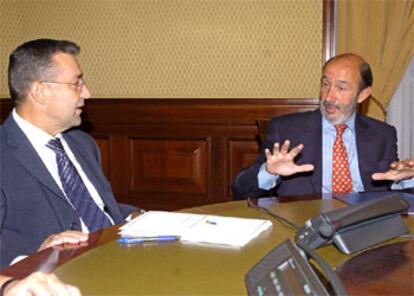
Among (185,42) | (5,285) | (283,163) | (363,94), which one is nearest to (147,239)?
(5,285)

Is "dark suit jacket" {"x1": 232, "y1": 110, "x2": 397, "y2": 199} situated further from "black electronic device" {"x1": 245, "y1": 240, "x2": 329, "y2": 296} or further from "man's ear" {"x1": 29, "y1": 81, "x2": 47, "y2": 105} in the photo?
"black electronic device" {"x1": 245, "y1": 240, "x2": 329, "y2": 296}

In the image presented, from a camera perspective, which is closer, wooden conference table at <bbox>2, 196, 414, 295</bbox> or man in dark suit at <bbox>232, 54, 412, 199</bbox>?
wooden conference table at <bbox>2, 196, 414, 295</bbox>

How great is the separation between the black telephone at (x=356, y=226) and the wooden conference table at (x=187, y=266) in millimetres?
37

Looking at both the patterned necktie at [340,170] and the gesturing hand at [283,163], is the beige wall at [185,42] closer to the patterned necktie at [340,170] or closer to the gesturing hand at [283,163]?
the patterned necktie at [340,170]

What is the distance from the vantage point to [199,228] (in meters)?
1.63

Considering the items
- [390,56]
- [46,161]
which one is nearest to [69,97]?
[46,161]

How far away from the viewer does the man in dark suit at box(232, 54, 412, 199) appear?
8.42 feet

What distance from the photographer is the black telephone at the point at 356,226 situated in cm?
127

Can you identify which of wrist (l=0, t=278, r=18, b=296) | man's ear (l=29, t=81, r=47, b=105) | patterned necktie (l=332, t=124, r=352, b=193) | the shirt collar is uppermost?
man's ear (l=29, t=81, r=47, b=105)

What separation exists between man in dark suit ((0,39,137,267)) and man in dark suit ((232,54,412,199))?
2.00ft

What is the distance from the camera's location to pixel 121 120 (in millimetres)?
4668

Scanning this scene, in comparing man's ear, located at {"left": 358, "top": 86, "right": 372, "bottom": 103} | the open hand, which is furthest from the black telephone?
man's ear, located at {"left": 358, "top": 86, "right": 372, "bottom": 103}

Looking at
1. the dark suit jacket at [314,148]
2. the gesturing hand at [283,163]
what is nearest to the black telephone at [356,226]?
the gesturing hand at [283,163]

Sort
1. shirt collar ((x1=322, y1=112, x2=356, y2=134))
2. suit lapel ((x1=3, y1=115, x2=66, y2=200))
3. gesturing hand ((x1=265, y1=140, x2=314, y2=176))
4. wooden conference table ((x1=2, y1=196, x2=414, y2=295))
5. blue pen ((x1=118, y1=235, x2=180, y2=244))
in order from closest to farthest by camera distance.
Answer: wooden conference table ((x1=2, y1=196, x2=414, y2=295)) → blue pen ((x1=118, y1=235, x2=180, y2=244)) → suit lapel ((x1=3, y1=115, x2=66, y2=200)) → gesturing hand ((x1=265, y1=140, x2=314, y2=176)) → shirt collar ((x1=322, y1=112, x2=356, y2=134))
